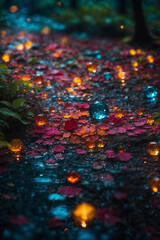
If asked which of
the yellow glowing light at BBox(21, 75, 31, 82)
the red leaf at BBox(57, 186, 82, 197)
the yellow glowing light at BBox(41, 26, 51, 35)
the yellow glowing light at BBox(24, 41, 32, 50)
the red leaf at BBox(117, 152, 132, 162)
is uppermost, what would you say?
the red leaf at BBox(117, 152, 132, 162)

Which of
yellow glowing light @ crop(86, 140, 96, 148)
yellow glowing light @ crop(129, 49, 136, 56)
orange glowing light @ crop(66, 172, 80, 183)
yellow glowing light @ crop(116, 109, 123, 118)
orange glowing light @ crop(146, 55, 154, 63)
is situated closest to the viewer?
orange glowing light @ crop(66, 172, 80, 183)

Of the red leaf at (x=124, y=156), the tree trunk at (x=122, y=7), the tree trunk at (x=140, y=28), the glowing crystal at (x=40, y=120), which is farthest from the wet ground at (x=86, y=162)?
the tree trunk at (x=122, y=7)

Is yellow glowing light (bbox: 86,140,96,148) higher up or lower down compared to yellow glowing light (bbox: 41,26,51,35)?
higher up

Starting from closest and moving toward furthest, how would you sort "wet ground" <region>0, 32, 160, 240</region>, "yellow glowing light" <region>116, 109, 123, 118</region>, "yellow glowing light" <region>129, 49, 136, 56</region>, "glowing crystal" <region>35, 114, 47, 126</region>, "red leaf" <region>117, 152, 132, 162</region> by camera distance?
"wet ground" <region>0, 32, 160, 240</region> → "red leaf" <region>117, 152, 132, 162</region> → "glowing crystal" <region>35, 114, 47, 126</region> → "yellow glowing light" <region>116, 109, 123, 118</region> → "yellow glowing light" <region>129, 49, 136, 56</region>

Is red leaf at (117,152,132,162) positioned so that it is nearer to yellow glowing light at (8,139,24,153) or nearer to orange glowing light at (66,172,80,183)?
orange glowing light at (66,172,80,183)

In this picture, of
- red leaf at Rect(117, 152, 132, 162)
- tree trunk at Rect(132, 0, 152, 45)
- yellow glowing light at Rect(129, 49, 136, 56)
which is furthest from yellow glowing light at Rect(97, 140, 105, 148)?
tree trunk at Rect(132, 0, 152, 45)

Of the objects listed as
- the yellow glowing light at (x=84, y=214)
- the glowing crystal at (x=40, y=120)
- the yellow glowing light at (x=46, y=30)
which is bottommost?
the yellow glowing light at (x=46, y=30)

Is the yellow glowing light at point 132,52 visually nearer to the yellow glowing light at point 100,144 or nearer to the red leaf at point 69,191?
the yellow glowing light at point 100,144
